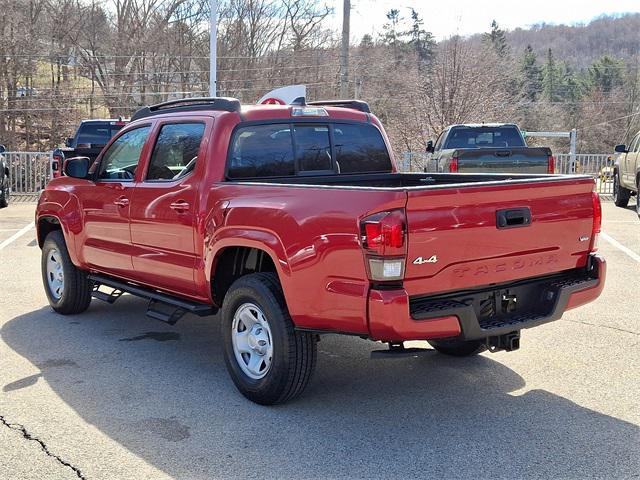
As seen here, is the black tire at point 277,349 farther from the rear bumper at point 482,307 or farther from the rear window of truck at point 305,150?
the rear window of truck at point 305,150

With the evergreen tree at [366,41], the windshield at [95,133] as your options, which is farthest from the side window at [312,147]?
the evergreen tree at [366,41]

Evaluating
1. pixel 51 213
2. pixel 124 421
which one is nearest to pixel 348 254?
pixel 124 421

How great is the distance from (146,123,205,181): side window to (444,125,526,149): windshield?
31.7ft

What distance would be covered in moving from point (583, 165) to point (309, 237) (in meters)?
21.8

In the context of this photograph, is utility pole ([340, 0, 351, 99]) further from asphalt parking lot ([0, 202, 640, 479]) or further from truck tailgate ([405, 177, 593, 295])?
truck tailgate ([405, 177, 593, 295])

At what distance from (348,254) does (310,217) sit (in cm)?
37

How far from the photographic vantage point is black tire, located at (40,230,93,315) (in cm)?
680

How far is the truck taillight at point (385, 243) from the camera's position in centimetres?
367

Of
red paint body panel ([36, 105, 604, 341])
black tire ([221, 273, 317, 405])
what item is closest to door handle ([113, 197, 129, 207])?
red paint body panel ([36, 105, 604, 341])

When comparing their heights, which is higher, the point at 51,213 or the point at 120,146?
the point at 120,146

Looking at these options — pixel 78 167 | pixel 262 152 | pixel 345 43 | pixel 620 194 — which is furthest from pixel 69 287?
pixel 345 43

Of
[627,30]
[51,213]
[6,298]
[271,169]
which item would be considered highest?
[627,30]

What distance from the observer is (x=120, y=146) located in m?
6.30

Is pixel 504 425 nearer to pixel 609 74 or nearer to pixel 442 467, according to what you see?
pixel 442 467
